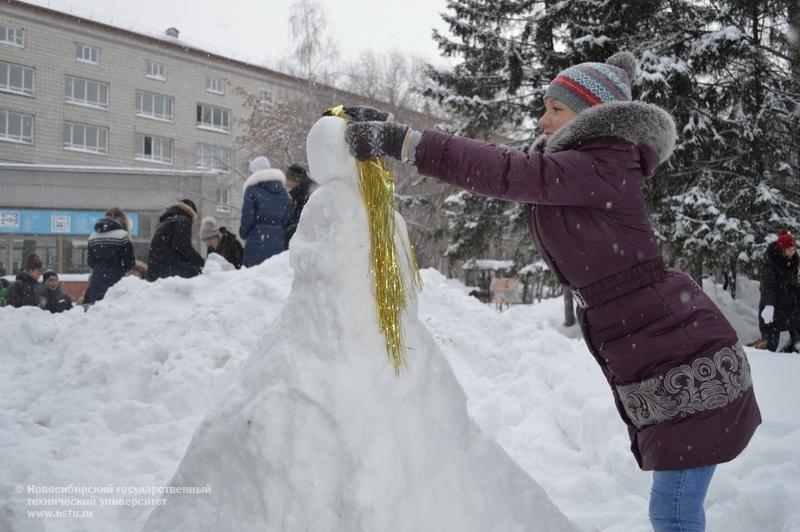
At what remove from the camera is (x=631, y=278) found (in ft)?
5.99

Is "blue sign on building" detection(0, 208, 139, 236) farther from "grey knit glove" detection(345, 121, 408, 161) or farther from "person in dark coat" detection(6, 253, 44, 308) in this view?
"grey knit glove" detection(345, 121, 408, 161)

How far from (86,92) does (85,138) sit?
204cm

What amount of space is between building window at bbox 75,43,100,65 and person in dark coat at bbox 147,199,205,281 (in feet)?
70.4

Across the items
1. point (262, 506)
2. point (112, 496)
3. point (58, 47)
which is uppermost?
point (58, 47)

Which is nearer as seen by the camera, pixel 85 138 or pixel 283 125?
pixel 283 125

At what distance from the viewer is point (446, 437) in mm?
2105

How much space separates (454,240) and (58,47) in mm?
18980

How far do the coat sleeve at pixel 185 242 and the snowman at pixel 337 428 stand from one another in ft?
16.9

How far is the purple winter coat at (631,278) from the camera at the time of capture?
5.77 feet

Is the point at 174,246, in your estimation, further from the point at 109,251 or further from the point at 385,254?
the point at 385,254

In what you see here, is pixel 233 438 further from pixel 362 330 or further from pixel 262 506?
pixel 362 330

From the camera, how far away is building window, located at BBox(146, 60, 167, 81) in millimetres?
27652

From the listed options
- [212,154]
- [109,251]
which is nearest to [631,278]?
[109,251]

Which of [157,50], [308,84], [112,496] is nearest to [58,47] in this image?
[157,50]
